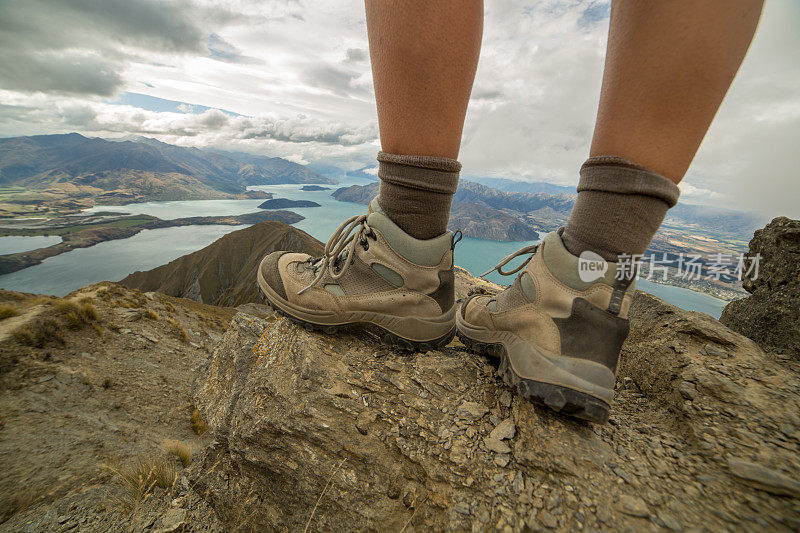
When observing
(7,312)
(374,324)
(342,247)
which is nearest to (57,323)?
(7,312)

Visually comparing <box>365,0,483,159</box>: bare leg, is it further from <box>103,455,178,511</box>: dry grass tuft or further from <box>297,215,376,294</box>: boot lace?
<box>103,455,178,511</box>: dry grass tuft

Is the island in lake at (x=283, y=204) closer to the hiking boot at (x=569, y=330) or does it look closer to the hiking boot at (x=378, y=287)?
the hiking boot at (x=378, y=287)

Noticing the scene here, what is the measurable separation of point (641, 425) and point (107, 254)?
137 metres

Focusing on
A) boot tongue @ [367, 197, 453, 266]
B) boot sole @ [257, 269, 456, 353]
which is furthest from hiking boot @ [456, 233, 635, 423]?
boot tongue @ [367, 197, 453, 266]

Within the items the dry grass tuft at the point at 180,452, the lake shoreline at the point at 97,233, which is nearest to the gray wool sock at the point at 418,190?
the dry grass tuft at the point at 180,452

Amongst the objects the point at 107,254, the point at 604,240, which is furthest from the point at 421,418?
the point at 107,254

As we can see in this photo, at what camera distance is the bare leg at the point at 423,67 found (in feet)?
4.68

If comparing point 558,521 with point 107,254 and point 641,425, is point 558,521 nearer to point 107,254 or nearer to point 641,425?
point 641,425

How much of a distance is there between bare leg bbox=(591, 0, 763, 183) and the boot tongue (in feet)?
3.25

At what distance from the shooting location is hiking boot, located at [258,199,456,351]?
194cm

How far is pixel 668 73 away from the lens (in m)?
1.16

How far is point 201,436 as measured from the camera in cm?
545

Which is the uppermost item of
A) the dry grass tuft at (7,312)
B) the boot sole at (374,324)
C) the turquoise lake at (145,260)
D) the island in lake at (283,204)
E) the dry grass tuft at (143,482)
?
the boot sole at (374,324)

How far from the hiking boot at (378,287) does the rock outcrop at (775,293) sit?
97.0 inches
